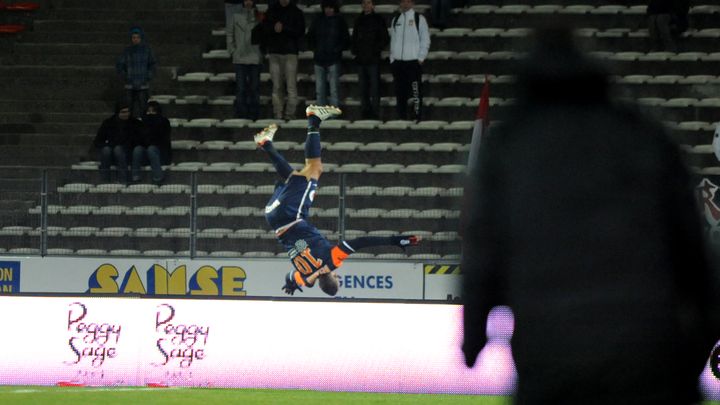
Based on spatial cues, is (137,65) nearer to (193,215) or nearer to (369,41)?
(369,41)

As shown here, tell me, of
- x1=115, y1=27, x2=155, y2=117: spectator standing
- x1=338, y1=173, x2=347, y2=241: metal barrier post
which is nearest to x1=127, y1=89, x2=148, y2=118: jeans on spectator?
x1=115, y1=27, x2=155, y2=117: spectator standing

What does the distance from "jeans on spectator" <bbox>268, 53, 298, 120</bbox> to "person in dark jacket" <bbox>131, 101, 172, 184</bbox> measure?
203 centimetres

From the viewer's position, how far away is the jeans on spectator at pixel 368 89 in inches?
931

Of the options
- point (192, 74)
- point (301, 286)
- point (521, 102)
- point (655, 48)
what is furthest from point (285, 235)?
point (521, 102)

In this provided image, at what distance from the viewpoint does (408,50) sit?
76.2 ft

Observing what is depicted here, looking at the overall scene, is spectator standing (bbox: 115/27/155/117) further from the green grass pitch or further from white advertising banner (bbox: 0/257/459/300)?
the green grass pitch

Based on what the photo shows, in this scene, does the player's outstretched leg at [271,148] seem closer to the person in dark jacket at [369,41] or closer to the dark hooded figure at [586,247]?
the person in dark jacket at [369,41]

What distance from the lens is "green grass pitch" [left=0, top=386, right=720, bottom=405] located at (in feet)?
41.8

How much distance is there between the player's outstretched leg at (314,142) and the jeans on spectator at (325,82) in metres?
1.97

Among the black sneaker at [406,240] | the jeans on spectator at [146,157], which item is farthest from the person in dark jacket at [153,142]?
the black sneaker at [406,240]

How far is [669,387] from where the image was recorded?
3.46 meters

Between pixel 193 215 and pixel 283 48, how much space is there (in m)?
4.87

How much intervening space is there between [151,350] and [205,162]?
9.81 meters

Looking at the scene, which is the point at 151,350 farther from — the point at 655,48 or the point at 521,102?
the point at 655,48
